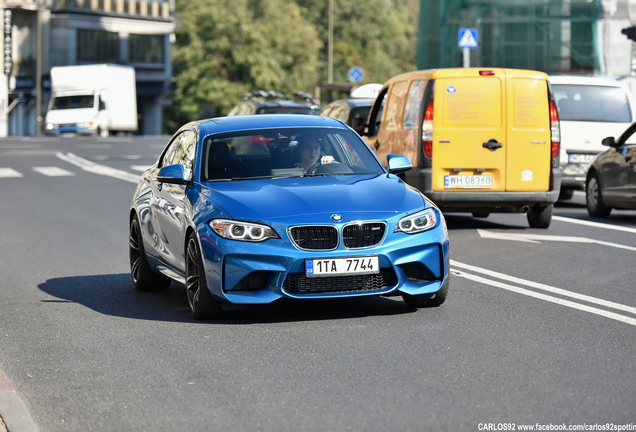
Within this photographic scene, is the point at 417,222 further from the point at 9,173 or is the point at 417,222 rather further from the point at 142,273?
the point at 9,173

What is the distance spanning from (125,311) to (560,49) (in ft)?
110

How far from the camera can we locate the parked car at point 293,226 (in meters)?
7.93

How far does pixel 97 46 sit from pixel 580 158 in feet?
242

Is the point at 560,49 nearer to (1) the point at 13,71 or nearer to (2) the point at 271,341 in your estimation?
(2) the point at 271,341

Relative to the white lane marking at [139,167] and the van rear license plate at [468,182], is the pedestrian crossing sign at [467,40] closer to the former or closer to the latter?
the white lane marking at [139,167]

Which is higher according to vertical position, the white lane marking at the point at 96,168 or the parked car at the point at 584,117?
the parked car at the point at 584,117

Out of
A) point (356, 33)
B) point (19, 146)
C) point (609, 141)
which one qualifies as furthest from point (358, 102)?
point (356, 33)

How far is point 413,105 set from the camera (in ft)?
48.1

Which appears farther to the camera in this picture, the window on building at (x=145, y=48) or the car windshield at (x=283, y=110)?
the window on building at (x=145, y=48)

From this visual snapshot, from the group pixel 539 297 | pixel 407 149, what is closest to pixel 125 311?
pixel 539 297

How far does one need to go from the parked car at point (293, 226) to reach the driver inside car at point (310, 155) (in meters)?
0.01

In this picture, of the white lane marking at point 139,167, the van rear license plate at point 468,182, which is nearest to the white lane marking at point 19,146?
the white lane marking at point 139,167

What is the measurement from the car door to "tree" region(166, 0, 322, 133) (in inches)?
2947

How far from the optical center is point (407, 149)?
14719 millimetres
